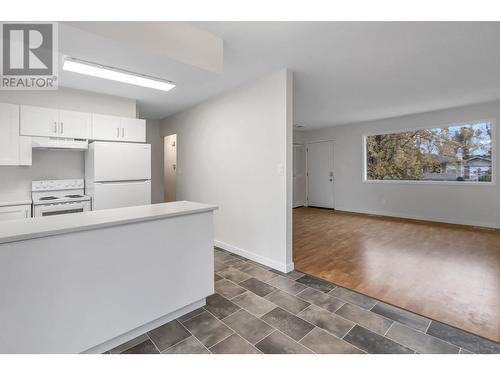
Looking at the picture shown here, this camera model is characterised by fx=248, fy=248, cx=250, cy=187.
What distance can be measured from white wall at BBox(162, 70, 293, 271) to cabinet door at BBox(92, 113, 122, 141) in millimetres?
1278

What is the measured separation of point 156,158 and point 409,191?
20.1 ft

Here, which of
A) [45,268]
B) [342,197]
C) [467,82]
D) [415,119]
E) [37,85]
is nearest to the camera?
[45,268]

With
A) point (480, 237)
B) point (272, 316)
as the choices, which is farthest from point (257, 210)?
point (480, 237)

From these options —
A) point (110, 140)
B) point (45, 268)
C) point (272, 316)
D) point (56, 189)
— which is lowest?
point (272, 316)

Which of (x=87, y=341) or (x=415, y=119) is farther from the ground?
(x=415, y=119)

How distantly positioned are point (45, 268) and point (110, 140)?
2681mm

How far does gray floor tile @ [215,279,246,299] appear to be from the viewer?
2.44m

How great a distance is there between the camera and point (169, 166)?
6.28 meters

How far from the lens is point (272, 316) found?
2068 mm

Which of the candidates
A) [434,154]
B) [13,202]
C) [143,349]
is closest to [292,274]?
[143,349]

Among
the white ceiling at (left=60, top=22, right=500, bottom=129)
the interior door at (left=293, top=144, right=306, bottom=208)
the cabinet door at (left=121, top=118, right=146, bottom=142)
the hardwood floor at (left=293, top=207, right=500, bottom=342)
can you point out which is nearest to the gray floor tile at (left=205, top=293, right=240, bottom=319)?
the hardwood floor at (left=293, top=207, right=500, bottom=342)

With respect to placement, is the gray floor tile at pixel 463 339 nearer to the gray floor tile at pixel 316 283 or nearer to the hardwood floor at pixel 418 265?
the hardwood floor at pixel 418 265

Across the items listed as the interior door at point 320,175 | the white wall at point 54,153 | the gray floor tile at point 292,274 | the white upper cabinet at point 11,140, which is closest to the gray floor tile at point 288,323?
the gray floor tile at point 292,274
